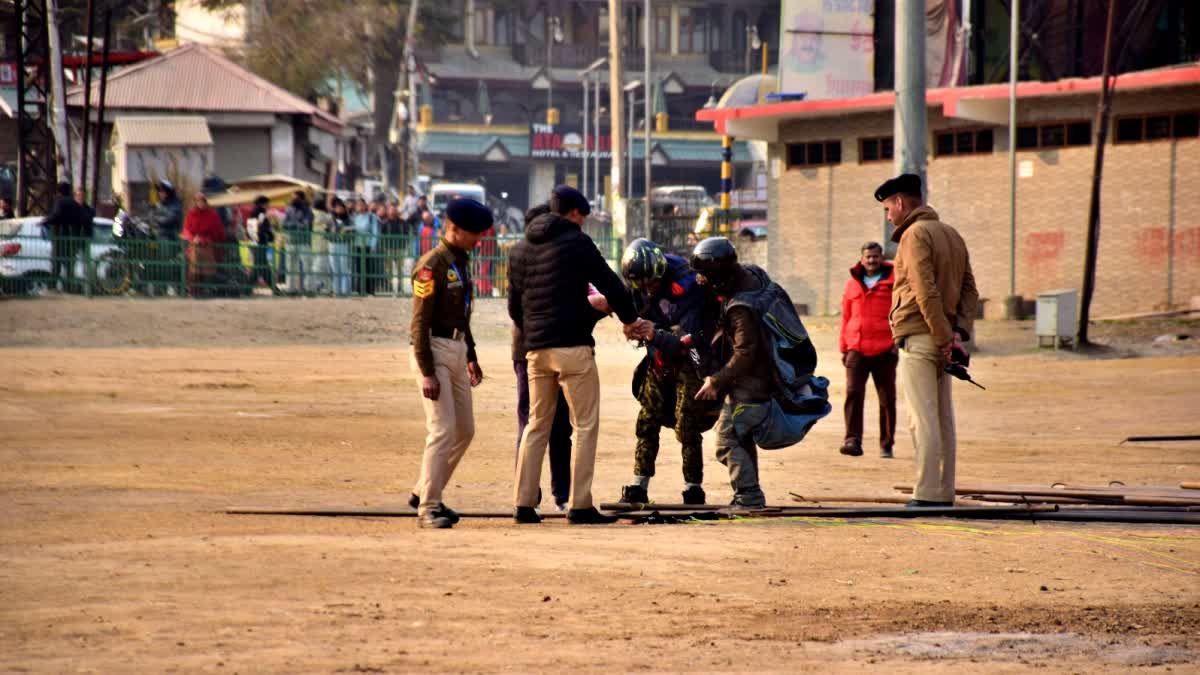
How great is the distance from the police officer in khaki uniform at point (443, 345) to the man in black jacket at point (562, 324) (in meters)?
0.30

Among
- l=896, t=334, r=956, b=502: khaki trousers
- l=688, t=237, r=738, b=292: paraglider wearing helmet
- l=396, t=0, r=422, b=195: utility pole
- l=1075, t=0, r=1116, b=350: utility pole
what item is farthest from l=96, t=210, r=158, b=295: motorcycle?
l=396, t=0, r=422, b=195: utility pole

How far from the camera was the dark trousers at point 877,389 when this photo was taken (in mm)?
13500

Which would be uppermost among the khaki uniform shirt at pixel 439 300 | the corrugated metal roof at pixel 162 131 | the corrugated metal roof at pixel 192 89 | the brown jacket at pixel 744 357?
the corrugated metal roof at pixel 192 89

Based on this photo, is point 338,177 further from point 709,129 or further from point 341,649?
point 341,649

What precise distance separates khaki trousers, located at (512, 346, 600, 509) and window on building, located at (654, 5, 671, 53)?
71476mm

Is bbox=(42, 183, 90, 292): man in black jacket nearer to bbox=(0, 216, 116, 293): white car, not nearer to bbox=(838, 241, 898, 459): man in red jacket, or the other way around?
bbox=(0, 216, 116, 293): white car

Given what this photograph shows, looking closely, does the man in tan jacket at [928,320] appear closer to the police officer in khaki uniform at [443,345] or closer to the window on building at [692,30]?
the police officer in khaki uniform at [443,345]

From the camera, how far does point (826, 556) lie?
27.3ft

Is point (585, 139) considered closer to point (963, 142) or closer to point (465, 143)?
point (465, 143)

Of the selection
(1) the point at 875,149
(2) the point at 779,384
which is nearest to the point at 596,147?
(1) the point at 875,149

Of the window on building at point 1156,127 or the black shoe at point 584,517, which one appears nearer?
the black shoe at point 584,517

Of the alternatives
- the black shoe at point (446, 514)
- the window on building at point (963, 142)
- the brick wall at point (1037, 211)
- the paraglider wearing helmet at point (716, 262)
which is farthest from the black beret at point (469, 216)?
the window on building at point (963, 142)

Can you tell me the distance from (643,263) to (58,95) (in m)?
26.7

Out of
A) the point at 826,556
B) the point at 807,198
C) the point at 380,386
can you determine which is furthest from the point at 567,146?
the point at 826,556
